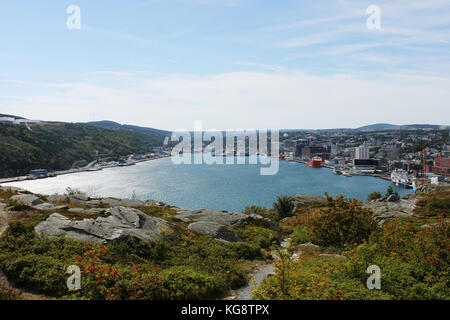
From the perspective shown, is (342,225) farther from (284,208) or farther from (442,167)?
(442,167)

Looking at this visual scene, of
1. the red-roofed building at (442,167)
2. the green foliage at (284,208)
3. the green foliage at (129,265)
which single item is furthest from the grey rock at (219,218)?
the red-roofed building at (442,167)

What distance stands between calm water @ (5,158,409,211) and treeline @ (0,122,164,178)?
6047 mm

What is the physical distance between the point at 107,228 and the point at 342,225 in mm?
7203

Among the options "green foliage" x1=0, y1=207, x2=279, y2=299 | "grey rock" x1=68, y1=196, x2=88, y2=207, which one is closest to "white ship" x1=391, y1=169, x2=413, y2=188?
"green foliage" x1=0, y1=207, x2=279, y2=299

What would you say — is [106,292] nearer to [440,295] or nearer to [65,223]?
[65,223]

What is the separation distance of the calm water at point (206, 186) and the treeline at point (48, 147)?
19.8ft

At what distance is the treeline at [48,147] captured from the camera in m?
53.9

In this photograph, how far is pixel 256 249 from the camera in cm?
807

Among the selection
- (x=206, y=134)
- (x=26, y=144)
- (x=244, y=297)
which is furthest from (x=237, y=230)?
(x=206, y=134)

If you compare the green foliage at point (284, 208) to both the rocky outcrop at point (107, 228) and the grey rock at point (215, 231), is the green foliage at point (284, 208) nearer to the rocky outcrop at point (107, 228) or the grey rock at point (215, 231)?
the grey rock at point (215, 231)

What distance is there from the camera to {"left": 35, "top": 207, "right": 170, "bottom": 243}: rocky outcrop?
6.95m

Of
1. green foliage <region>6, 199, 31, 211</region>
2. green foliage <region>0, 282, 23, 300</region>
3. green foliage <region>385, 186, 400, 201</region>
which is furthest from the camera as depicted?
green foliage <region>385, 186, 400, 201</region>

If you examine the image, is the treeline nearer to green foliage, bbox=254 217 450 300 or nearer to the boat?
green foliage, bbox=254 217 450 300
